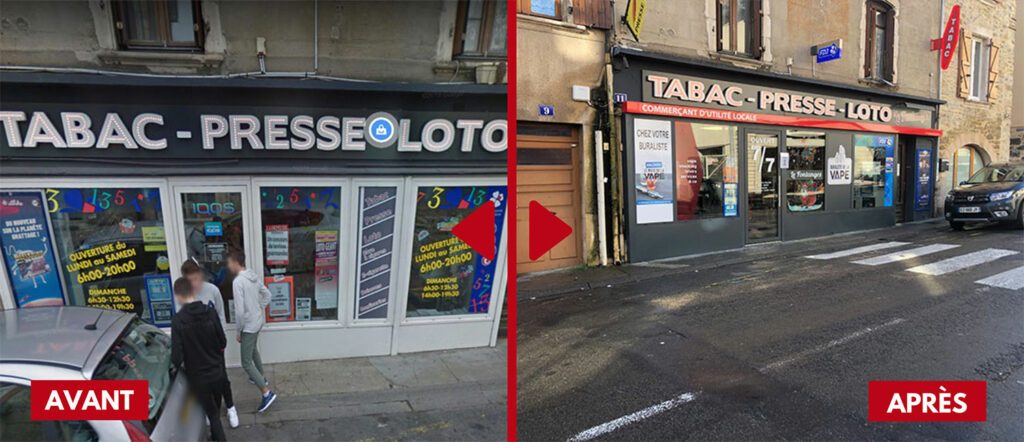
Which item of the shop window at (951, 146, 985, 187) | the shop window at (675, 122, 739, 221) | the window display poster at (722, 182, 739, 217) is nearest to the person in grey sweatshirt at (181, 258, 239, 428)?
the shop window at (675, 122, 739, 221)

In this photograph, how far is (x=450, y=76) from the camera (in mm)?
5344

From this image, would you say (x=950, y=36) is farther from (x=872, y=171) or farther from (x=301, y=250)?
(x=301, y=250)

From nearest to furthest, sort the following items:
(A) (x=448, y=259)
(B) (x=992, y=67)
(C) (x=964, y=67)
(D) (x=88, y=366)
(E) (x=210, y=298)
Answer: (D) (x=88, y=366) < (E) (x=210, y=298) < (A) (x=448, y=259) < (C) (x=964, y=67) < (B) (x=992, y=67)

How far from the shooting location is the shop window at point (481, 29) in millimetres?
4965

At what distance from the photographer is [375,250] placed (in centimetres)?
588

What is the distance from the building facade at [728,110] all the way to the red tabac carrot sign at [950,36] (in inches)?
9.2

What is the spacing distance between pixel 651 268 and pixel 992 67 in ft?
49.2

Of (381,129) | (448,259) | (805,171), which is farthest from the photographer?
(805,171)

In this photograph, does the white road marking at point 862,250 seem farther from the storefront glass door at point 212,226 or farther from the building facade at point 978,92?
the storefront glass door at point 212,226

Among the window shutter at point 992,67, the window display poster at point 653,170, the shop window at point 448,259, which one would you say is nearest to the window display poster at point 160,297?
the shop window at point 448,259

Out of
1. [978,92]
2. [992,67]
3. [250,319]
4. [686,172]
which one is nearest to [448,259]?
[250,319]

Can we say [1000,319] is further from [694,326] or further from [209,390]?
[209,390]

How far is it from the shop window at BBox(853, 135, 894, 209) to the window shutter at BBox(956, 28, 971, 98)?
4035mm

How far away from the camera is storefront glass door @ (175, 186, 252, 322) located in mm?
5309
